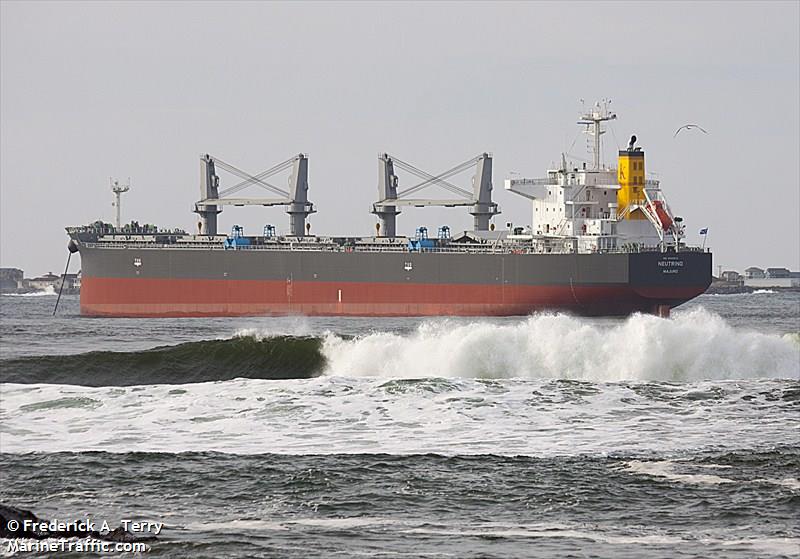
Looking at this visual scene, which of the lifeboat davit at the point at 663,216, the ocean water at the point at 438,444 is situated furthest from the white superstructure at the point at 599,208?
the ocean water at the point at 438,444

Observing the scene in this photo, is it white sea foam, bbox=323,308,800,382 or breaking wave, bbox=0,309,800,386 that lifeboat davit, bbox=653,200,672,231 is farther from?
white sea foam, bbox=323,308,800,382

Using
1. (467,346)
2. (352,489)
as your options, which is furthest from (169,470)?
(467,346)

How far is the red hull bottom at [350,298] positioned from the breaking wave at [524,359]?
2423 cm

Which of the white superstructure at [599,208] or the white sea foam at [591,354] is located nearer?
the white sea foam at [591,354]

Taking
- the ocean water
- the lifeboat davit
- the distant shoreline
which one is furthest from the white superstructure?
the distant shoreline

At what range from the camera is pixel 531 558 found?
30.8ft

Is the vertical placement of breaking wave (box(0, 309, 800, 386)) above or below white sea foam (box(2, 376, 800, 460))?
above

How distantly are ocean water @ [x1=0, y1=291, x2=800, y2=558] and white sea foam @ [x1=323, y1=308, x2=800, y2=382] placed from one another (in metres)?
0.04

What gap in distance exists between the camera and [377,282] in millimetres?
51312

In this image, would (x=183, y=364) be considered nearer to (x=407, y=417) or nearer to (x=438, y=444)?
(x=407, y=417)

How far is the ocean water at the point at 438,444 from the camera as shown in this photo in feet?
33.6

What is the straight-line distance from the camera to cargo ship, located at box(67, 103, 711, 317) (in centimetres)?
4844

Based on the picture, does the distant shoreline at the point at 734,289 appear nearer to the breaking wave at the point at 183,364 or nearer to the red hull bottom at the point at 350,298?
the red hull bottom at the point at 350,298

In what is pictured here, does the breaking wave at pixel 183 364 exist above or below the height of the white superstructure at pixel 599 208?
below
